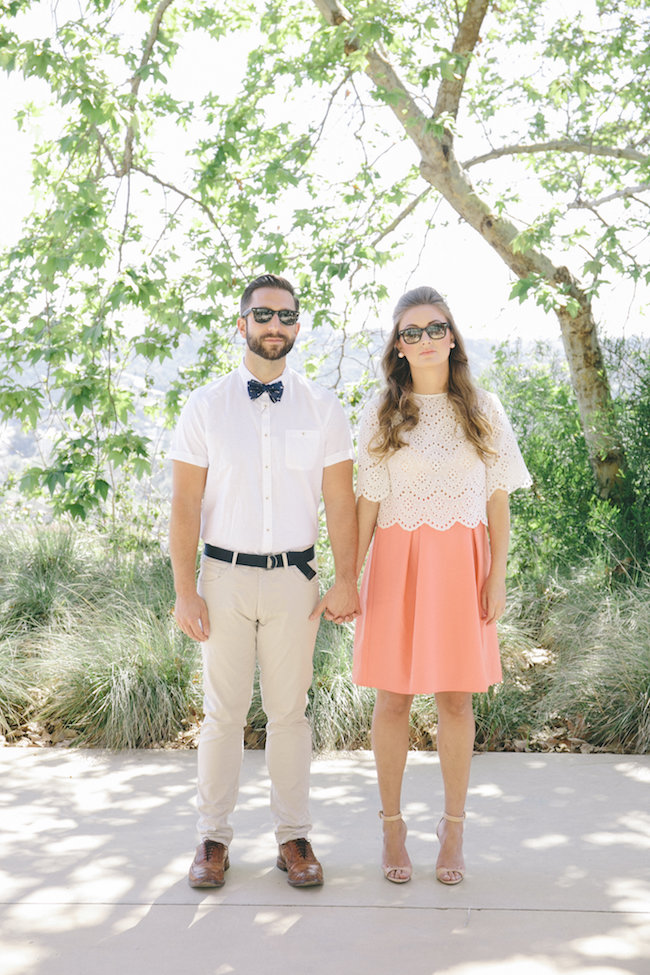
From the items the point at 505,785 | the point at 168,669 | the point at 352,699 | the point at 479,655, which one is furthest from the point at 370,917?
the point at 168,669

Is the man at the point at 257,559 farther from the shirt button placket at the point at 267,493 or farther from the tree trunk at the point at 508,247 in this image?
the tree trunk at the point at 508,247

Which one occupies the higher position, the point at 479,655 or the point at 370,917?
the point at 479,655

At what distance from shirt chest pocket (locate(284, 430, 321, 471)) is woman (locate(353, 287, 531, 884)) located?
0.18 meters

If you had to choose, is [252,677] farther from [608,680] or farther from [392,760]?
[608,680]

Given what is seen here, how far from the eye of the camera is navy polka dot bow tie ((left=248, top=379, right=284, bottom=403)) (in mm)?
3301

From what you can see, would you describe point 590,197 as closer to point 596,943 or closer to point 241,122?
point 241,122

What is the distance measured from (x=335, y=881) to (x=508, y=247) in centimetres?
521

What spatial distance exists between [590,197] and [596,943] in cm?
869

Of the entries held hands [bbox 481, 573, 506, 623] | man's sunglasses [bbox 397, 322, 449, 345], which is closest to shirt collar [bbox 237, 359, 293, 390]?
man's sunglasses [bbox 397, 322, 449, 345]

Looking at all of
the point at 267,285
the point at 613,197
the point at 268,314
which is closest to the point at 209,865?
the point at 268,314

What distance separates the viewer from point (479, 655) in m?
3.21

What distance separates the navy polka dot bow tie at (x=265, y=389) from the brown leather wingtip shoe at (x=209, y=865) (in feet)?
5.17

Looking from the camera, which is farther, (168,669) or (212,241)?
(212,241)

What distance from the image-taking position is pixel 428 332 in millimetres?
3287
